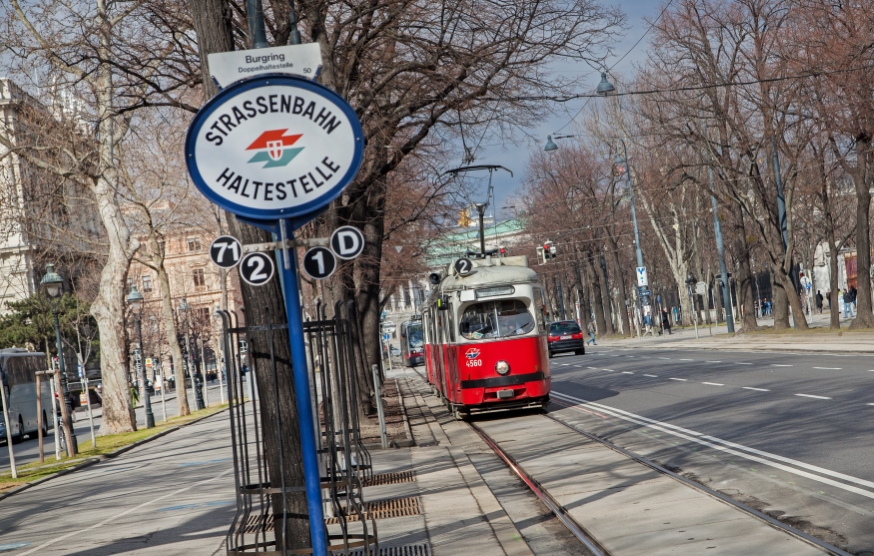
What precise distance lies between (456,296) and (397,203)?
1155 cm

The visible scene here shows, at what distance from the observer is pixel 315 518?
4.90 m

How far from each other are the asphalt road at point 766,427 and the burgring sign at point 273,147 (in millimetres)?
4653

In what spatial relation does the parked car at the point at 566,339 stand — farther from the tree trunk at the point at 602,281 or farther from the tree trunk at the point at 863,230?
the tree trunk at the point at 602,281

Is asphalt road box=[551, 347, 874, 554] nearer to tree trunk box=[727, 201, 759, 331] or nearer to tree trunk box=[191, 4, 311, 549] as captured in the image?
tree trunk box=[191, 4, 311, 549]

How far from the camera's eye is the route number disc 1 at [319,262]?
17.0 feet

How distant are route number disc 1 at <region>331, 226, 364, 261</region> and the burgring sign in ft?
1.09

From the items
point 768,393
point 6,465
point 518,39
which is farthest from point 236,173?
point 6,465

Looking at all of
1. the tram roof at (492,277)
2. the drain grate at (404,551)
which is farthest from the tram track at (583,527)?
the tram roof at (492,277)

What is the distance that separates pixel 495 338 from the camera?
69.6ft

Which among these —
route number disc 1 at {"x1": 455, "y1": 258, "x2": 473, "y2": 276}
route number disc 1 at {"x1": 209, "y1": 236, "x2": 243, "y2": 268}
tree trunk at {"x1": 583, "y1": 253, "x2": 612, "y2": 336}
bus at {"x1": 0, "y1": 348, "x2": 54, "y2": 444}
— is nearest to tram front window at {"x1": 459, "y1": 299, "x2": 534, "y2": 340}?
route number disc 1 at {"x1": 455, "y1": 258, "x2": 473, "y2": 276}

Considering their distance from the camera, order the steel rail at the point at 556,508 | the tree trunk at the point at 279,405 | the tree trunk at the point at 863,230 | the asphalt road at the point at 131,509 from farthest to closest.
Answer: the tree trunk at the point at 863,230 → the asphalt road at the point at 131,509 → the steel rail at the point at 556,508 → the tree trunk at the point at 279,405

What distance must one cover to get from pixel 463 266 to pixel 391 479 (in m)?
8.95

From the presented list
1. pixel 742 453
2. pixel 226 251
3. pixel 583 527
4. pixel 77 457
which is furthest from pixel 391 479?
pixel 77 457

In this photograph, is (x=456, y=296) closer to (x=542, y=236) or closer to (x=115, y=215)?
(x=115, y=215)
